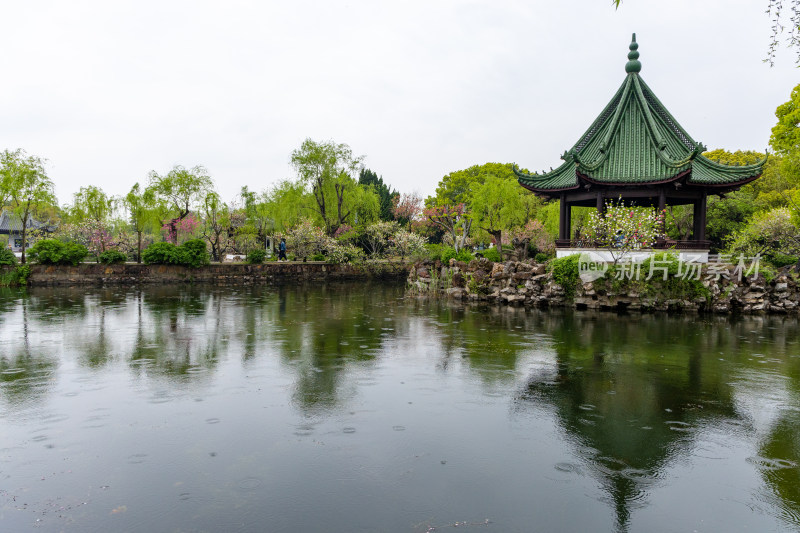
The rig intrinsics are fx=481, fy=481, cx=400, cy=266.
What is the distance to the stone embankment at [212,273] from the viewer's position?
31859 millimetres

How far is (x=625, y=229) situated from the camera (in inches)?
795

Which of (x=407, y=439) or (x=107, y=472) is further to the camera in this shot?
(x=407, y=439)

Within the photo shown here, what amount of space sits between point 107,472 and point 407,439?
3.50m

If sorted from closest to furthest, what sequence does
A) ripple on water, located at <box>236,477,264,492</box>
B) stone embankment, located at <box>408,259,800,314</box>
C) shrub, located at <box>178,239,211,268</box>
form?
ripple on water, located at <box>236,477,264,492</box> < stone embankment, located at <box>408,259,800,314</box> < shrub, located at <box>178,239,211,268</box>

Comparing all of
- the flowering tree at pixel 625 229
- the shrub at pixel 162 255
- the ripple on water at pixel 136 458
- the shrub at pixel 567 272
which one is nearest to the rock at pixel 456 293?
the shrub at pixel 567 272

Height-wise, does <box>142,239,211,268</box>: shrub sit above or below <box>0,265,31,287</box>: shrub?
above

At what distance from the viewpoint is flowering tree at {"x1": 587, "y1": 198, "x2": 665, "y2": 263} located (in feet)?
65.9

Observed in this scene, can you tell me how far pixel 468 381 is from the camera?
359 inches

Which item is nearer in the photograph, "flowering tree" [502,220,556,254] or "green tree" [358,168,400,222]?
"flowering tree" [502,220,556,254]

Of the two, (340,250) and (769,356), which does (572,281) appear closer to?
(769,356)

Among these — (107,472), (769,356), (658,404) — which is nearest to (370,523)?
(107,472)

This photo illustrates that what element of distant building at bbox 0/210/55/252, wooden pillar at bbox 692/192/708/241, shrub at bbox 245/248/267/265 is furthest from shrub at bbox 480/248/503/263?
distant building at bbox 0/210/55/252

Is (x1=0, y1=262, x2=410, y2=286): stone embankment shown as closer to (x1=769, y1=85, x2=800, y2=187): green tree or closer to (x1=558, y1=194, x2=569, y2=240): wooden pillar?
(x1=558, y1=194, x2=569, y2=240): wooden pillar

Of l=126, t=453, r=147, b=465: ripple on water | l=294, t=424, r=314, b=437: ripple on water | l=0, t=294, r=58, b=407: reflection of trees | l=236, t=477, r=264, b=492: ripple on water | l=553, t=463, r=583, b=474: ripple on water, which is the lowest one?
l=236, t=477, r=264, b=492: ripple on water
